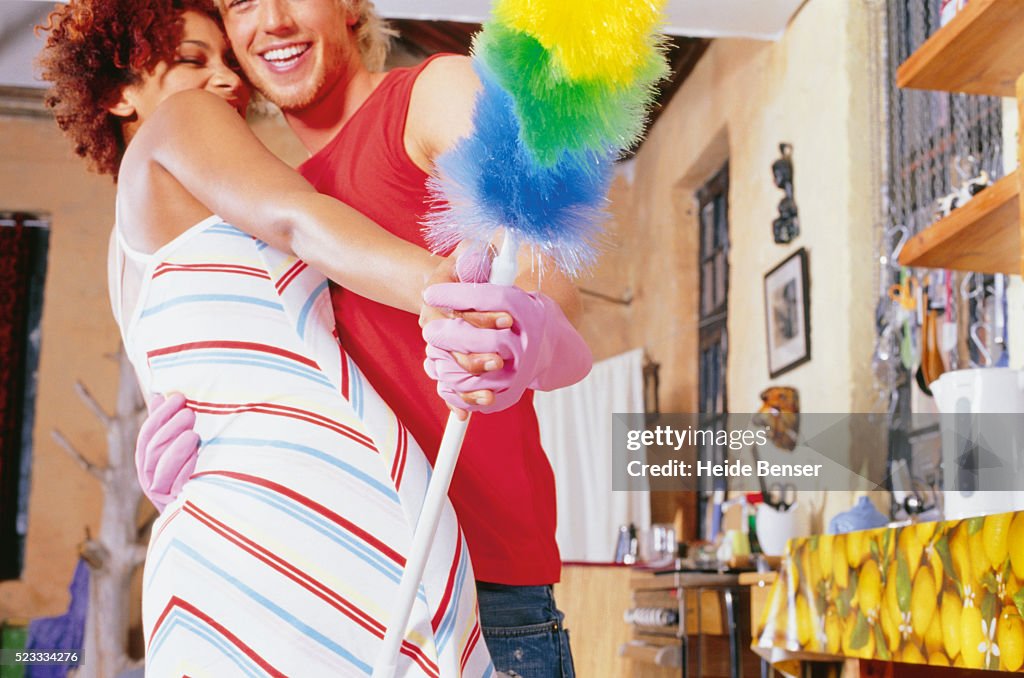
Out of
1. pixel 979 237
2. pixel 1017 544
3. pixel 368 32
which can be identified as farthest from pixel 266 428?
pixel 979 237

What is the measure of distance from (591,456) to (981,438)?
424cm

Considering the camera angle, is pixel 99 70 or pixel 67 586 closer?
pixel 99 70

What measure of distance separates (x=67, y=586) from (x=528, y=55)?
5526 mm

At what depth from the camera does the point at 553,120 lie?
591mm

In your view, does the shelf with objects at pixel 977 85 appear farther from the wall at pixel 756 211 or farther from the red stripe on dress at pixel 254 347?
the red stripe on dress at pixel 254 347

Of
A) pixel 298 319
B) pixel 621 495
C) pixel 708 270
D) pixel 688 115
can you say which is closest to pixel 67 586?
pixel 621 495

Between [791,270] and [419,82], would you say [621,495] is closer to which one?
[791,270]

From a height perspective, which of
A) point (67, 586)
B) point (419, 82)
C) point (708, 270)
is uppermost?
point (708, 270)

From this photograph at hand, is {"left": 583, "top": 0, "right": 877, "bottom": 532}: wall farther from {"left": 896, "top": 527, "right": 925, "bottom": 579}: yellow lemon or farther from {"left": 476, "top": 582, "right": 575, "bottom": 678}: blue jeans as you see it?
{"left": 476, "top": 582, "right": 575, "bottom": 678}: blue jeans

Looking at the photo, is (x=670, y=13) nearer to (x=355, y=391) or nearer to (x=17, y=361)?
(x=355, y=391)

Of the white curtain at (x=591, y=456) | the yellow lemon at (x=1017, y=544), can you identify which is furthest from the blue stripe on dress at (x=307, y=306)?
the white curtain at (x=591, y=456)

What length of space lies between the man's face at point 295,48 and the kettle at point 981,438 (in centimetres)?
121

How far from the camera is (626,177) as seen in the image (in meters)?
6.99

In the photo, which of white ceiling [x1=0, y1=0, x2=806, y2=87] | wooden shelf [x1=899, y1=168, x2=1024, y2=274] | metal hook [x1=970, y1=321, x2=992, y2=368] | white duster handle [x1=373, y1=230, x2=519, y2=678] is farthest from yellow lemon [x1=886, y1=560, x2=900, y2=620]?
white ceiling [x1=0, y1=0, x2=806, y2=87]
